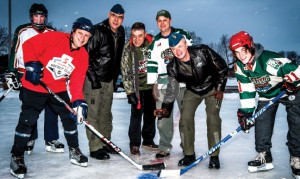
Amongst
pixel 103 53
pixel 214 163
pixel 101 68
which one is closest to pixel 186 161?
pixel 214 163

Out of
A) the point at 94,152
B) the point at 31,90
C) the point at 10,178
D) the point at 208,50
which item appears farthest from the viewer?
the point at 94,152

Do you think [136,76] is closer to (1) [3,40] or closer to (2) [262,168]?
(2) [262,168]

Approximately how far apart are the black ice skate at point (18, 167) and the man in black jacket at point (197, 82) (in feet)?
4.91

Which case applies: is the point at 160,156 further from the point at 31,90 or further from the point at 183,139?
the point at 31,90

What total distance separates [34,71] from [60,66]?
331 mm

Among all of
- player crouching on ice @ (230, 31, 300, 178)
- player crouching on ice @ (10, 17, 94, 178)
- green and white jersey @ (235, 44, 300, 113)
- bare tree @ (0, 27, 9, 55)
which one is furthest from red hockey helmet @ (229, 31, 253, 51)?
bare tree @ (0, 27, 9, 55)

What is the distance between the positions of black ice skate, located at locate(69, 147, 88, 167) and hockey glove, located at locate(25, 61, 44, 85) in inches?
34.2

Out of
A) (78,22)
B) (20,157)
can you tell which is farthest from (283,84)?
(20,157)

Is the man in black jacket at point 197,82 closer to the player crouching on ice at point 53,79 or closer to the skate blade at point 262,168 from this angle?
the skate blade at point 262,168

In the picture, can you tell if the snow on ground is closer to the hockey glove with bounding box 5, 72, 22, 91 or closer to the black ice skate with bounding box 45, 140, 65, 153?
the black ice skate with bounding box 45, 140, 65, 153

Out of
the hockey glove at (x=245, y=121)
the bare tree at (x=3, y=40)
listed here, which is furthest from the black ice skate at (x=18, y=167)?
the bare tree at (x=3, y=40)

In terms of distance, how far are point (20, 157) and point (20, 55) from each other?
1.30 meters

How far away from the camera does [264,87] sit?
3.37 meters

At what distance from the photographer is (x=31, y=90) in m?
3.38
